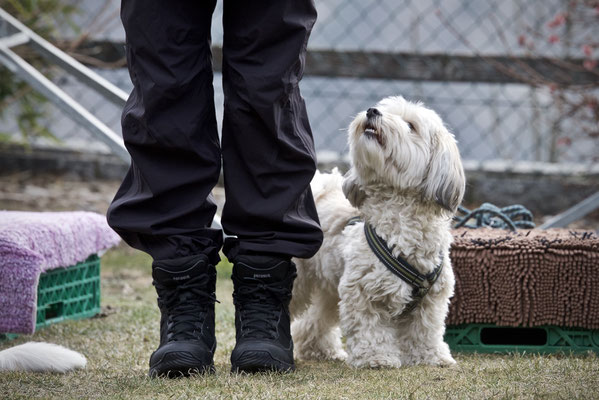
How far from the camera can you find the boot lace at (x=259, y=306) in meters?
1.90

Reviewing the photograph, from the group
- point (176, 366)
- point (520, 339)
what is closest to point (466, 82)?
point (520, 339)

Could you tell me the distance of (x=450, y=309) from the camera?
2.35 m

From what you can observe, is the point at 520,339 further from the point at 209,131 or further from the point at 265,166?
the point at 209,131

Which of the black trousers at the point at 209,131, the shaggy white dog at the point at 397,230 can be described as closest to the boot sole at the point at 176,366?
the black trousers at the point at 209,131

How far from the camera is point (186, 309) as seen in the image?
6.20 ft

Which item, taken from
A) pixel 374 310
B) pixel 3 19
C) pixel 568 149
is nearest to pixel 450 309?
pixel 374 310

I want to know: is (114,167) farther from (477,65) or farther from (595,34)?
(595,34)

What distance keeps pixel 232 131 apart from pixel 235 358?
1.84 feet

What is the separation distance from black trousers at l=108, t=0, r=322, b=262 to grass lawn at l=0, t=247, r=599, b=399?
0.32 metres

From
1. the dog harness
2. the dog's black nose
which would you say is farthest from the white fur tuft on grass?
the dog's black nose

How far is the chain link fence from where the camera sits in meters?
4.49

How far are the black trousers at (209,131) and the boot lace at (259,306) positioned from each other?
3.7 inches

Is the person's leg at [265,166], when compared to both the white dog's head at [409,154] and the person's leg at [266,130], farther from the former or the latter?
the white dog's head at [409,154]

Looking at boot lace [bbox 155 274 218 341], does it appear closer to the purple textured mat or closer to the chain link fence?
the purple textured mat
